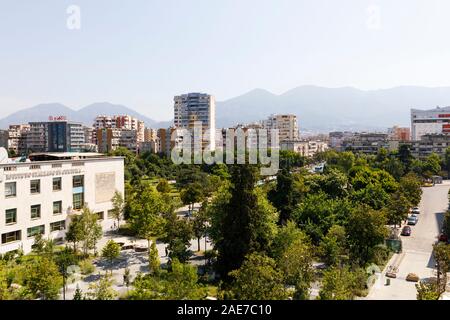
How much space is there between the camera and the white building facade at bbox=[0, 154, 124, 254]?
16531 mm

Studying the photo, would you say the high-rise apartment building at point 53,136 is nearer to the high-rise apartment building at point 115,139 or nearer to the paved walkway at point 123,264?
the high-rise apartment building at point 115,139

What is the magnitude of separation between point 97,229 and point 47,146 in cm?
6486

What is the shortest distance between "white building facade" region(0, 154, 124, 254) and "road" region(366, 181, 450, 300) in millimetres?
14054

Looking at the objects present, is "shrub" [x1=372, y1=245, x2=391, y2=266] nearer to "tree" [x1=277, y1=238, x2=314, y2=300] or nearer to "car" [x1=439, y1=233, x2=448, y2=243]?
"car" [x1=439, y1=233, x2=448, y2=243]

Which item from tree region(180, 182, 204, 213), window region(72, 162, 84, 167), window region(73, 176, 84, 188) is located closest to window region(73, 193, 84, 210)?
window region(73, 176, 84, 188)

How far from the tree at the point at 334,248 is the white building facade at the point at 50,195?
12.1 meters

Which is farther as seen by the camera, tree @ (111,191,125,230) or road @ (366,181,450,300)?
tree @ (111,191,125,230)

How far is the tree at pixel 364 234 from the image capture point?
14.2 metres

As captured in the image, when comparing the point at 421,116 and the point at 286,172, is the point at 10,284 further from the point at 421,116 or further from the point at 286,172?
the point at 421,116

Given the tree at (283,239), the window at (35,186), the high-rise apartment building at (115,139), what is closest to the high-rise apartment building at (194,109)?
the high-rise apartment building at (115,139)

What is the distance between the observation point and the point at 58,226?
18.8 meters

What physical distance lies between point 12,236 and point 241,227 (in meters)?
10.2

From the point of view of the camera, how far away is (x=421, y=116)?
77.6 meters

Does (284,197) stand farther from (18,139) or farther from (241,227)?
(18,139)
